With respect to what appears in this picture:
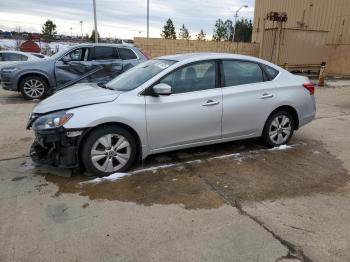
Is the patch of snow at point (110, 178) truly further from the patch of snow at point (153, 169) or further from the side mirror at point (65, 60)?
the side mirror at point (65, 60)

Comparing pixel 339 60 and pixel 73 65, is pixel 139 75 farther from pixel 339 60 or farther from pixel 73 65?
pixel 339 60

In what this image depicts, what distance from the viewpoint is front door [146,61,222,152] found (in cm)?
462

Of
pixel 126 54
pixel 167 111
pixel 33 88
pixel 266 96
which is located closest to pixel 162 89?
pixel 167 111

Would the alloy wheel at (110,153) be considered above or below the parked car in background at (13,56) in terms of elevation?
below

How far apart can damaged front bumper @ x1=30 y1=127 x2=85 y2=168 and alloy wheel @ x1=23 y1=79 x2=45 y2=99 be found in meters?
6.68

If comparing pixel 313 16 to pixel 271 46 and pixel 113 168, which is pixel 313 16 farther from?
pixel 113 168

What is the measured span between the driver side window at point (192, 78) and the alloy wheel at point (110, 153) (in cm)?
101

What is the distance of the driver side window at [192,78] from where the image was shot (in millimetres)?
4801

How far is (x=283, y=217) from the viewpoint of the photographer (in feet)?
11.7

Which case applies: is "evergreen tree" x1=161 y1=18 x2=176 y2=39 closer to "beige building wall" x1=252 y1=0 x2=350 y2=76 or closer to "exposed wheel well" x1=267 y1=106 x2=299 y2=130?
"beige building wall" x1=252 y1=0 x2=350 y2=76

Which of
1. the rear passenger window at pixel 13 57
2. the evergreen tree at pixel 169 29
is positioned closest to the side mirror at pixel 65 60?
the rear passenger window at pixel 13 57

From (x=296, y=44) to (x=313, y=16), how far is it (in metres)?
4.98

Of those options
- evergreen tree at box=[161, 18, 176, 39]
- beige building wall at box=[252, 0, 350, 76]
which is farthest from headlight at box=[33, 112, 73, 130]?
evergreen tree at box=[161, 18, 176, 39]

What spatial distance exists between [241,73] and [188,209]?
255 centimetres
